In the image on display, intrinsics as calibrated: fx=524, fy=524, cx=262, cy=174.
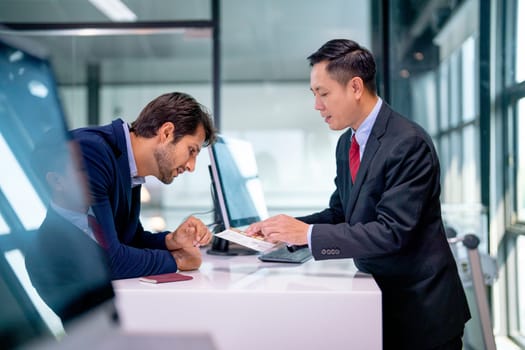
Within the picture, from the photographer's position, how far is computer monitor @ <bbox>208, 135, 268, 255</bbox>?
5.56 feet

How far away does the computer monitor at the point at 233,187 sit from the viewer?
5.56 feet

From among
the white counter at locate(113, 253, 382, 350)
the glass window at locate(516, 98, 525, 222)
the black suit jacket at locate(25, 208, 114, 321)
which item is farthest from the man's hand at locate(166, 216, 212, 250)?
the glass window at locate(516, 98, 525, 222)

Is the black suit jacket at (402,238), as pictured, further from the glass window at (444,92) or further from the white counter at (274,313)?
the glass window at (444,92)

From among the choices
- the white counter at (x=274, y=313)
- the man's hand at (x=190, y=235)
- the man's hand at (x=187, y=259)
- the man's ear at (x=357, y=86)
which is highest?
the man's ear at (x=357, y=86)

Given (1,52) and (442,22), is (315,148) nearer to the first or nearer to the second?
(442,22)

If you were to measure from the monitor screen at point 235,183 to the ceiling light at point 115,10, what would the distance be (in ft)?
7.65

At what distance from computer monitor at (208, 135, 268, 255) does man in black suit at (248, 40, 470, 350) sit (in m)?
0.28

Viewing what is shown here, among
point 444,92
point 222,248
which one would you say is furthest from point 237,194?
point 444,92

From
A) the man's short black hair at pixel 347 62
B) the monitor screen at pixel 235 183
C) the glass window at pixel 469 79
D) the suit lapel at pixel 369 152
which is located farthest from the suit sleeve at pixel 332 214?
the glass window at pixel 469 79

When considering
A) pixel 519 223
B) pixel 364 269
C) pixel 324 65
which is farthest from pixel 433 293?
pixel 519 223

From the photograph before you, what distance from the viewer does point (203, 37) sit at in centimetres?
404

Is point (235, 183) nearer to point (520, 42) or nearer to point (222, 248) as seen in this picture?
point (222, 248)

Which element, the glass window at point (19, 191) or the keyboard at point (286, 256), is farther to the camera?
the keyboard at point (286, 256)

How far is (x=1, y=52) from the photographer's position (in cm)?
32
